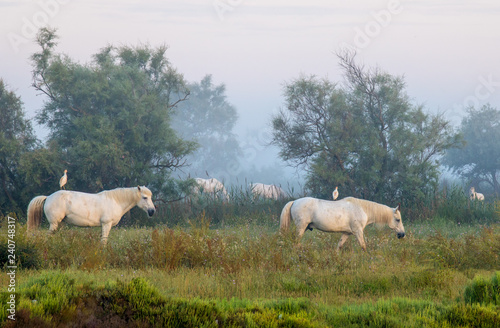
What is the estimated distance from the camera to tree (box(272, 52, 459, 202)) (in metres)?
21.9

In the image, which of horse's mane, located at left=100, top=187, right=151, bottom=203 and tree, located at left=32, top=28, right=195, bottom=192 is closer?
horse's mane, located at left=100, top=187, right=151, bottom=203

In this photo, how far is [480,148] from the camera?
44.1m

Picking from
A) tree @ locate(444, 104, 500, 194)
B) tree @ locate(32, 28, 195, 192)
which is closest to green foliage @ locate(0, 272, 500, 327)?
tree @ locate(32, 28, 195, 192)

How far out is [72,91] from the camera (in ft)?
69.7

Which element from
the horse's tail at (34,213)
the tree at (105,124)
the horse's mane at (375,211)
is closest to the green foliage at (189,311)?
the horse's mane at (375,211)

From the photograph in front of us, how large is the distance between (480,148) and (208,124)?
4279 centimetres

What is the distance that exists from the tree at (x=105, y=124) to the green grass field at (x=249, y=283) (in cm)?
750

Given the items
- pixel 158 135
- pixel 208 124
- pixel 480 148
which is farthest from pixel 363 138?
pixel 208 124

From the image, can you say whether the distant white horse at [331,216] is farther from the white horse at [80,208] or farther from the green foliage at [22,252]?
the green foliage at [22,252]

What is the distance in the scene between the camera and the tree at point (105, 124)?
66.5 feet

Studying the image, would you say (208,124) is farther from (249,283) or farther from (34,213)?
(249,283)

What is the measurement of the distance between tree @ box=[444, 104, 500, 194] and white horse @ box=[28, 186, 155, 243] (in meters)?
36.1

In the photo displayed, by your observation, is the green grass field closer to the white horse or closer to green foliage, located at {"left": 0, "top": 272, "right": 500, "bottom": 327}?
green foliage, located at {"left": 0, "top": 272, "right": 500, "bottom": 327}

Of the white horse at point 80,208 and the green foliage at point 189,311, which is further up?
the white horse at point 80,208
